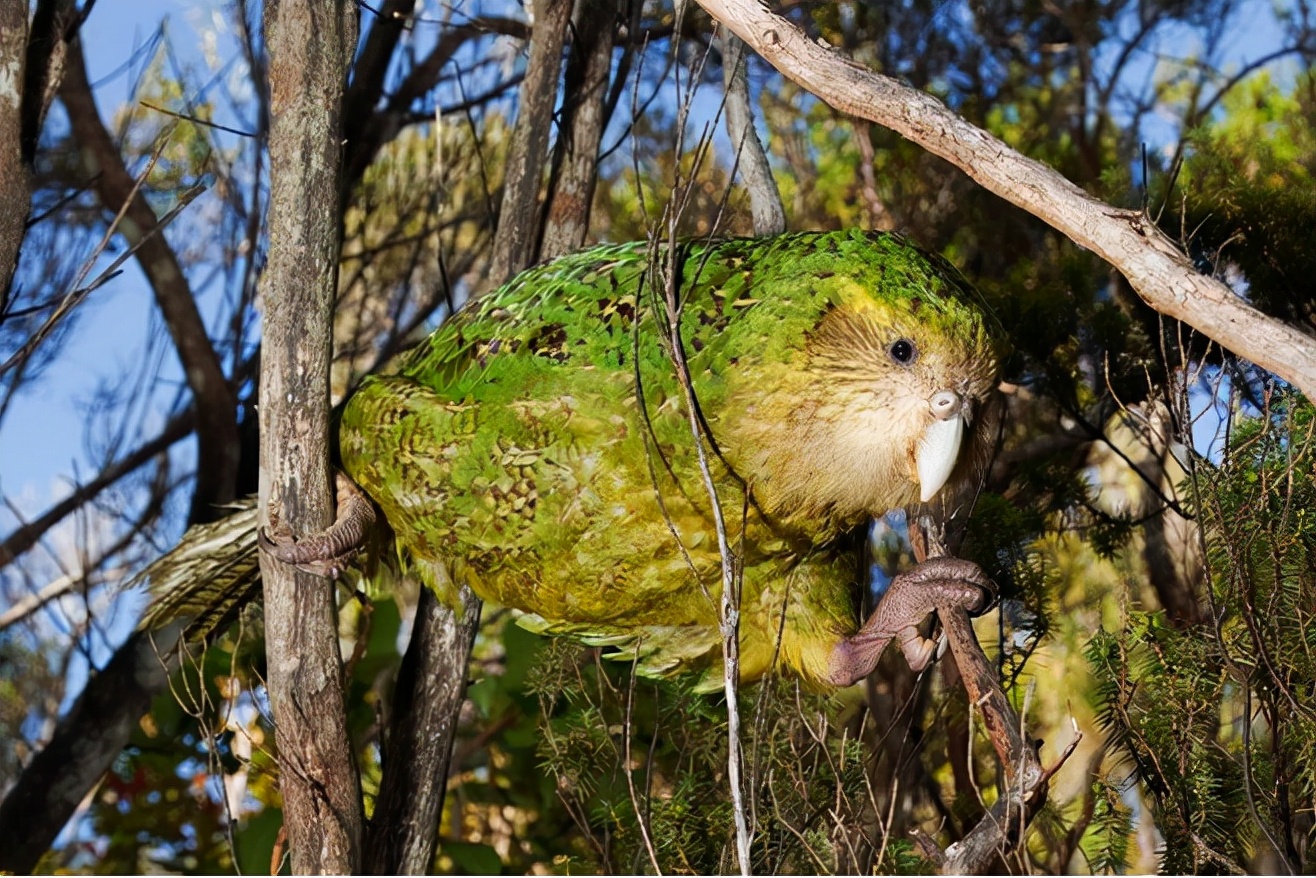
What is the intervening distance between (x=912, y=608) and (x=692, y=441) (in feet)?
1.24

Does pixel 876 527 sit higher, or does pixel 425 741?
pixel 876 527

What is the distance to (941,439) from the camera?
4.36 feet

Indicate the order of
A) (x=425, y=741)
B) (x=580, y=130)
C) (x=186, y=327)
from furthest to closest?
(x=186, y=327), (x=580, y=130), (x=425, y=741)

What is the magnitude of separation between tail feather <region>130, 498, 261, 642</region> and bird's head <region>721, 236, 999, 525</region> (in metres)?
0.80

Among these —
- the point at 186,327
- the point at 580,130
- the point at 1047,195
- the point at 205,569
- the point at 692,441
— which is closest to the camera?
the point at 1047,195

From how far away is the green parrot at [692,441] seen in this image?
53.8 inches

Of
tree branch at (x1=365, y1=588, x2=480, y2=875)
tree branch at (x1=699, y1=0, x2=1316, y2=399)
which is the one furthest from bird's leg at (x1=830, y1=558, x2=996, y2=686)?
tree branch at (x1=365, y1=588, x2=480, y2=875)

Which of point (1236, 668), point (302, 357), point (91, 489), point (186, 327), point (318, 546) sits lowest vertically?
point (1236, 668)

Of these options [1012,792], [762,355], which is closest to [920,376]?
[762,355]

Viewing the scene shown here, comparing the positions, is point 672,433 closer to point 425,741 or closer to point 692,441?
point 692,441

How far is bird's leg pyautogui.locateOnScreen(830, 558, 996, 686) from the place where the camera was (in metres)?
1.54

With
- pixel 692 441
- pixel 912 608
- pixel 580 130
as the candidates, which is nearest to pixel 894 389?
pixel 692 441

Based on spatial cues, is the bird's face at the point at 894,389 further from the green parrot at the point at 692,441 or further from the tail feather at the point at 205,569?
the tail feather at the point at 205,569

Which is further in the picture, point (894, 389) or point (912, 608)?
point (912, 608)
